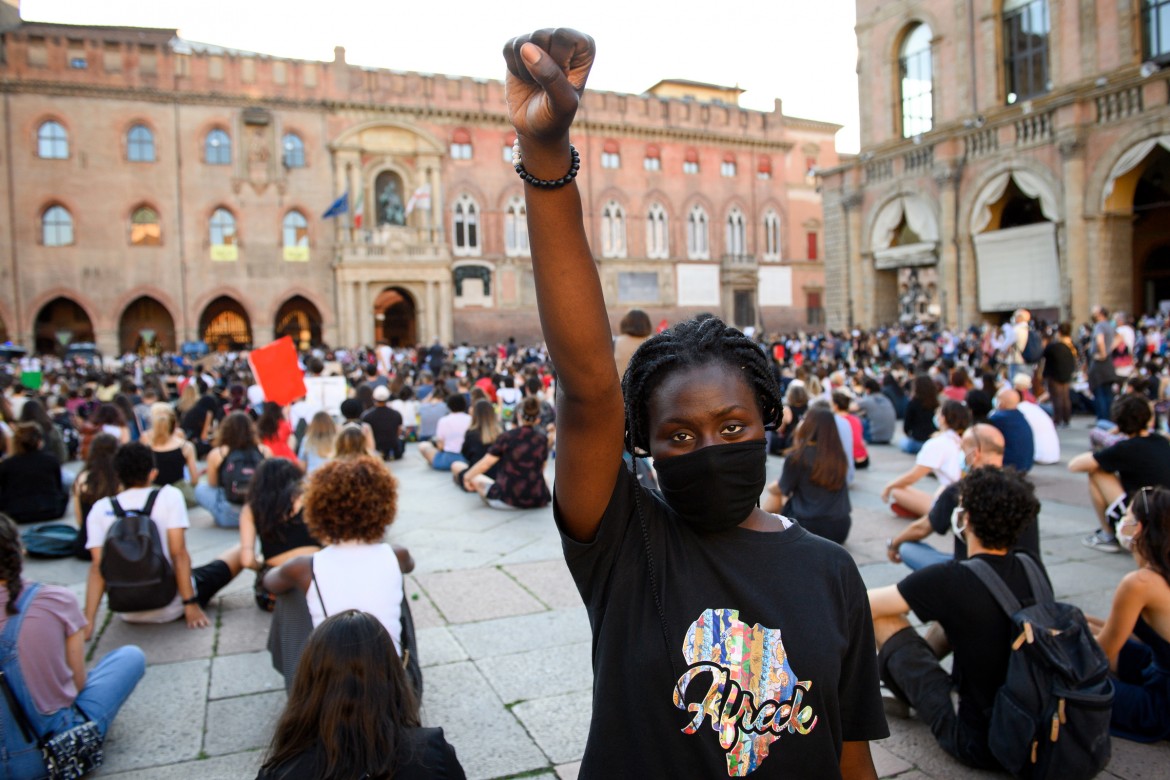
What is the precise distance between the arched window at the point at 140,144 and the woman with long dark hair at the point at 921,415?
34.0 meters

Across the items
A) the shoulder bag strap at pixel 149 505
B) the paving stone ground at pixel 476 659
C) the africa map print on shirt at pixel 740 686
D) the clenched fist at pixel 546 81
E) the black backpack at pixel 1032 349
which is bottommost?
the paving stone ground at pixel 476 659

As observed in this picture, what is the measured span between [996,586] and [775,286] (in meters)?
46.1

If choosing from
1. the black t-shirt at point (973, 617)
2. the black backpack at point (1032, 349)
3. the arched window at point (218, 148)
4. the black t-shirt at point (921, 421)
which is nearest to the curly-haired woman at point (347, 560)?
the black t-shirt at point (973, 617)

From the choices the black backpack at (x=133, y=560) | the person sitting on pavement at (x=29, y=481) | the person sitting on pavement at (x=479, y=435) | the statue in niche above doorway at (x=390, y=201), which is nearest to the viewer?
the black backpack at (x=133, y=560)

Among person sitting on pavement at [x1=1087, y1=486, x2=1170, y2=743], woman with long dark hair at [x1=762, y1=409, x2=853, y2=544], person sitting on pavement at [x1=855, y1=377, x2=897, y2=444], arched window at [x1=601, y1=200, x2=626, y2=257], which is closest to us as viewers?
person sitting on pavement at [x1=1087, y1=486, x2=1170, y2=743]

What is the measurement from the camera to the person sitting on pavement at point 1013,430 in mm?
7520

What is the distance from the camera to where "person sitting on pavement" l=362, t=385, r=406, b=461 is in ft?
37.5

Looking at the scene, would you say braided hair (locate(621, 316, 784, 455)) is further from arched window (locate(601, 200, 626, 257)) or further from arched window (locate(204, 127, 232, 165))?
arched window (locate(601, 200, 626, 257))

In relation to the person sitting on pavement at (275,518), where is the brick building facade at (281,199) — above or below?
above

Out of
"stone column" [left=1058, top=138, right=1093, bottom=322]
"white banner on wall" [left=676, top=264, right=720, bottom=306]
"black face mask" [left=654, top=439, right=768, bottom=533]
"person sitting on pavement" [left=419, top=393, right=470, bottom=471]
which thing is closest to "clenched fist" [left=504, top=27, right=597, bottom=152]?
"black face mask" [left=654, top=439, right=768, bottom=533]

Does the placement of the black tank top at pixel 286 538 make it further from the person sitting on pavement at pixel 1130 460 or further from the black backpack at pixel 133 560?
the person sitting on pavement at pixel 1130 460

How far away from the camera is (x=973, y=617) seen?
123 inches

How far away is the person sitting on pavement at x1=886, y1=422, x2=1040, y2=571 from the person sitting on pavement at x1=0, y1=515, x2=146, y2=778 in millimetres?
3926

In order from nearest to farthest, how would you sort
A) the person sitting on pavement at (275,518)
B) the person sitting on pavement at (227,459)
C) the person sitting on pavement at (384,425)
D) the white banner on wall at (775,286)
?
the person sitting on pavement at (275,518)
the person sitting on pavement at (227,459)
the person sitting on pavement at (384,425)
the white banner on wall at (775,286)
